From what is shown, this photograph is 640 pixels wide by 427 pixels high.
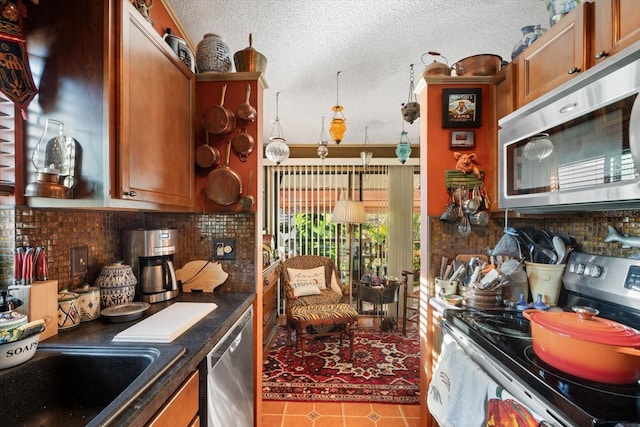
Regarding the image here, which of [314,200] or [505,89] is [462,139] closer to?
[505,89]

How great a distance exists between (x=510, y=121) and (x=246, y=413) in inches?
80.6

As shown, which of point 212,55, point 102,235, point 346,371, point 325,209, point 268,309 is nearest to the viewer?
point 102,235

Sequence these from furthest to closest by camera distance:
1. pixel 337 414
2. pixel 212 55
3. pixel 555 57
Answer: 1. pixel 337 414
2. pixel 212 55
3. pixel 555 57

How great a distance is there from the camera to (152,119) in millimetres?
1267

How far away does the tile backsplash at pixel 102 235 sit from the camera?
1062 mm

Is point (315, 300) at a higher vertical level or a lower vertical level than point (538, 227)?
lower

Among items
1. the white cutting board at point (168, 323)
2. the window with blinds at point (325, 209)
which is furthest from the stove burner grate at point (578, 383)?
the window with blinds at point (325, 209)

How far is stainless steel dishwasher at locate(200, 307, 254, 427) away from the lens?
1.14 metres

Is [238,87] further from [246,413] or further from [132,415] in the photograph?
[246,413]

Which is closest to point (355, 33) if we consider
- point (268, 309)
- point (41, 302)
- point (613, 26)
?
point (613, 26)

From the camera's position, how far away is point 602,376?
32.9 inches

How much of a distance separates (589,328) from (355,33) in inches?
75.1

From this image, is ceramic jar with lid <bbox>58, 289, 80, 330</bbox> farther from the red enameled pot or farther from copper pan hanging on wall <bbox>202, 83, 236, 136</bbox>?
the red enameled pot

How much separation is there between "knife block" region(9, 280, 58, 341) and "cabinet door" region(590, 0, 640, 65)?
218cm
